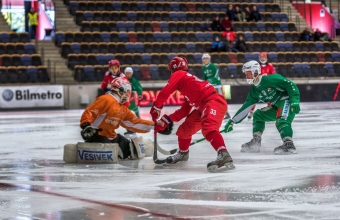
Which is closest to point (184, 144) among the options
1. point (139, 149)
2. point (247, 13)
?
point (139, 149)

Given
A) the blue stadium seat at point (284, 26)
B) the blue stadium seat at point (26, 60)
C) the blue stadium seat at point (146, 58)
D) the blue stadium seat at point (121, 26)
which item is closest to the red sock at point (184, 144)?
the blue stadium seat at point (26, 60)

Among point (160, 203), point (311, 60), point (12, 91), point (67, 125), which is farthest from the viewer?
point (311, 60)

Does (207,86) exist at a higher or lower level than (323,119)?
higher

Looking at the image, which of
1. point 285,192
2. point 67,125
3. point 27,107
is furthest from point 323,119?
point 27,107

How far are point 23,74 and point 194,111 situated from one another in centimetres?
1704

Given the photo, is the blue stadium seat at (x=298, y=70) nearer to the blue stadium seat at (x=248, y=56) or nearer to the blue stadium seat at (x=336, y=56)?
the blue stadium seat at (x=248, y=56)

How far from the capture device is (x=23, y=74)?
2394 centimetres

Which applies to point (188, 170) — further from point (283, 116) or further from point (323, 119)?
point (323, 119)

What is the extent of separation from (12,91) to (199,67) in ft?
22.8

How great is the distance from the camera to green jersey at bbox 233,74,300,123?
8.72 m

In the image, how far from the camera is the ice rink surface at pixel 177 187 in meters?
4.73

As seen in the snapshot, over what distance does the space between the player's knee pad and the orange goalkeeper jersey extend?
16cm

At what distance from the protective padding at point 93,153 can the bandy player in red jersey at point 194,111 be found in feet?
2.02

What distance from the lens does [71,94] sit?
24.3m
